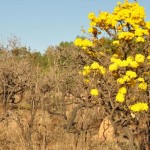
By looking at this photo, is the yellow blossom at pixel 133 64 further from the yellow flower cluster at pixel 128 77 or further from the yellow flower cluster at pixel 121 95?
the yellow flower cluster at pixel 121 95

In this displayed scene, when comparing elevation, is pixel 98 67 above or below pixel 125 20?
below

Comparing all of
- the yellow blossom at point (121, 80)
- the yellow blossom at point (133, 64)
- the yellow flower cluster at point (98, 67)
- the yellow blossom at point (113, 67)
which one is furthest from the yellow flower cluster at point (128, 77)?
the yellow flower cluster at point (98, 67)

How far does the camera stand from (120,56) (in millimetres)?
7816

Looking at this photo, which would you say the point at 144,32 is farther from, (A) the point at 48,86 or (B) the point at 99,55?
(A) the point at 48,86

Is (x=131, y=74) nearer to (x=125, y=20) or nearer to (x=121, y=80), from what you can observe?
(x=121, y=80)

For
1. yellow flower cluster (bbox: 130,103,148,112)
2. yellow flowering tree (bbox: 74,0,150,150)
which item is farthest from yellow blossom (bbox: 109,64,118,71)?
yellow flower cluster (bbox: 130,103,148,112)

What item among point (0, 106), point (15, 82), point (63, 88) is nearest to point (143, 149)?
point (63, 88)

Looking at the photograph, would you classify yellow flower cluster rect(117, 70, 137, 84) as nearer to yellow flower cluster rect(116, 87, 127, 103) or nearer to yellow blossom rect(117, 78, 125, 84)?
yellow blossom rect(117, 78, 125, 84)

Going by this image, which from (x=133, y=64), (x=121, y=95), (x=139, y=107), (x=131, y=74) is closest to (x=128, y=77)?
(x=131, y=74)

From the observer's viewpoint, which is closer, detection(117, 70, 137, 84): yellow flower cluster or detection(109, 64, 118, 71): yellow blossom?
detection(117, 70, 137, 84): yellow flower cluster

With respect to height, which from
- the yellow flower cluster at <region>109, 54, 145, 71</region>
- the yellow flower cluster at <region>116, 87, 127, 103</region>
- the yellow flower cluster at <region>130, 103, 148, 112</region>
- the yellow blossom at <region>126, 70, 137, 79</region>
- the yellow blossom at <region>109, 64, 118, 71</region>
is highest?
the yellow flower cluster at <region>109, 54, 145, 71</region>

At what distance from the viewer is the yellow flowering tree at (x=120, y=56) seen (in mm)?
7129

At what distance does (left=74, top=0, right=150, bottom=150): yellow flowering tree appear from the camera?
7.13 meters

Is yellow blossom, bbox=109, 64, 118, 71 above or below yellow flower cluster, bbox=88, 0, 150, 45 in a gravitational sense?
Result: below
